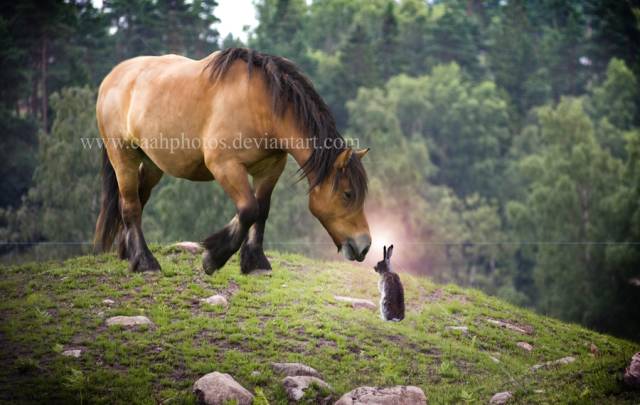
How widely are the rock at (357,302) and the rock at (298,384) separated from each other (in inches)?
106

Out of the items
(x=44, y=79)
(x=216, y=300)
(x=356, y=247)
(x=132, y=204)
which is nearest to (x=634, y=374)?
(x=356, y=247)

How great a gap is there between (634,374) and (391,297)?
2394 mm

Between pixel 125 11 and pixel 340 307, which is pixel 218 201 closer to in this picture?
pixel 125 11

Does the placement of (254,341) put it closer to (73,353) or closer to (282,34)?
(73,353)

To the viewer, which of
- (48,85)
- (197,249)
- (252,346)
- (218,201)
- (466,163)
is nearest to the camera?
(252,346)

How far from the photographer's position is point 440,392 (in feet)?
24.3

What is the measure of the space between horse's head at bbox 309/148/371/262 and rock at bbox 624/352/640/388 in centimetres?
275

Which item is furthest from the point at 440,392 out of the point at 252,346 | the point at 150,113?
the point at 150,113

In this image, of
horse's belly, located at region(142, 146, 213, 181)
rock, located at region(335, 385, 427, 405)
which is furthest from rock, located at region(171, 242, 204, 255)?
rock, located at region(335, 385, 427, 405)

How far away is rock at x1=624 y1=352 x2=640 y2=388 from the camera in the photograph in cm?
693

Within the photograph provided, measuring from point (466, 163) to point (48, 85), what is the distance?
33.5 m

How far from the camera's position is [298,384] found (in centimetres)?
696

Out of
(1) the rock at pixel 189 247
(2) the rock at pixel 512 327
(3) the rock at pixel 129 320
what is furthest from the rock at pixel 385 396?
(1) the rock at pixel 189 247

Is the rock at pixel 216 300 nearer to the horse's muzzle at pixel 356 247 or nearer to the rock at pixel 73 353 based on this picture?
the rock at pixel 73 353
